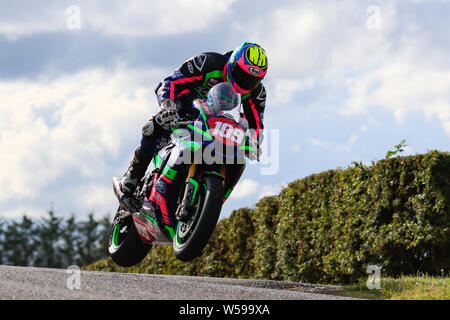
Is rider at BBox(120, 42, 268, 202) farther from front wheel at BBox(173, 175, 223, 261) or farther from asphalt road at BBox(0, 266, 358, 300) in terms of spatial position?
asphalt road at BBox(0, 266, 358, 300)

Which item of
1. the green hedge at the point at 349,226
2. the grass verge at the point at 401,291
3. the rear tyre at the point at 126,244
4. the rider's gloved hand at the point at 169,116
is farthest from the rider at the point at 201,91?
the green hedge at the point at 349,226

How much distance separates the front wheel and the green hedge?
468cm

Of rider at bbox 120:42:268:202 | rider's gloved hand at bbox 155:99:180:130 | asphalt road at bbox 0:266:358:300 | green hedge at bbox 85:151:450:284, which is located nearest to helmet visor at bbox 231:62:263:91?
rider at bbox 120:42:268:202

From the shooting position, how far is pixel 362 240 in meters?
10.3

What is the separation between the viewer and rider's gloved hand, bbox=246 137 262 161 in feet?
20.9

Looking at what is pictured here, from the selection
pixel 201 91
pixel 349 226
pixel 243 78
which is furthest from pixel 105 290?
pixel 349 226

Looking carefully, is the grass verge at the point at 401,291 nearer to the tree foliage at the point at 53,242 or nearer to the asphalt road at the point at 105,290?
the asphalt road at the point at 105,290

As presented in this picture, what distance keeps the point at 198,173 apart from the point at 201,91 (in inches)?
53.1

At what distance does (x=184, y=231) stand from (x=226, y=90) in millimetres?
1626

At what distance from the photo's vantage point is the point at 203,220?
5.86 meters

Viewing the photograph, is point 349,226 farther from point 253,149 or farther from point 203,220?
point 203,220
